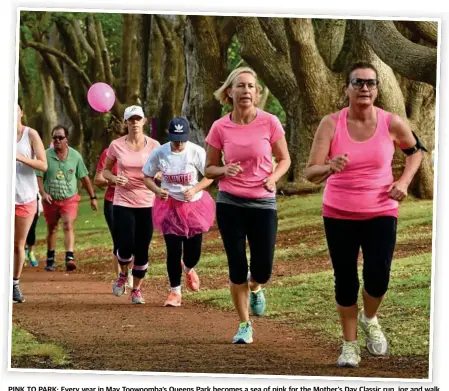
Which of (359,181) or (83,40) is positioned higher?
(359,181)

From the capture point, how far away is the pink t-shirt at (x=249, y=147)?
32.0 ft

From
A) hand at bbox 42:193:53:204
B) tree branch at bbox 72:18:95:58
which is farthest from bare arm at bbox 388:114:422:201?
tree branch at bbox 72:18:95:58

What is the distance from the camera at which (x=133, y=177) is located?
42.1 ft

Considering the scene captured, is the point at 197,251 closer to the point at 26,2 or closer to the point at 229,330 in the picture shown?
the point at 229,330

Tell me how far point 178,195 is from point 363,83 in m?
4.08

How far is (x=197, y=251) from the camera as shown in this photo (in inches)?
502

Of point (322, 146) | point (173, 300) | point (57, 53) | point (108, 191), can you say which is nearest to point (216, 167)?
point (322, 146)

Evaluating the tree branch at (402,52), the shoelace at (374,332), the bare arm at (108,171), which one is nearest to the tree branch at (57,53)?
the tree branch at (402,52)

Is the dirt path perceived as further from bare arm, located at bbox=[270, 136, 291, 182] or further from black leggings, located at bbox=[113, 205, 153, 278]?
bare arm, located at bbox=[270, 136, 291, 182]

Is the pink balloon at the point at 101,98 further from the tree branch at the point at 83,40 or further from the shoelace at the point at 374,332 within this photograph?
the tree branch at the point at 83,40

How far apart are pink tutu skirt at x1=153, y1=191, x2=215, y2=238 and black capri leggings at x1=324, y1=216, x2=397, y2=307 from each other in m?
3.55

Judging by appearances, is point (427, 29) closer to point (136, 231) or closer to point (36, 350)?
point (136, 231)

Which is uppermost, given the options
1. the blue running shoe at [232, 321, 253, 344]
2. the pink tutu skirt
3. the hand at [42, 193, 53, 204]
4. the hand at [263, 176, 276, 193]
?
the hand at [263, 176, 276, 193]

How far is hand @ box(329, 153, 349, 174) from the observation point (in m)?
8.57
